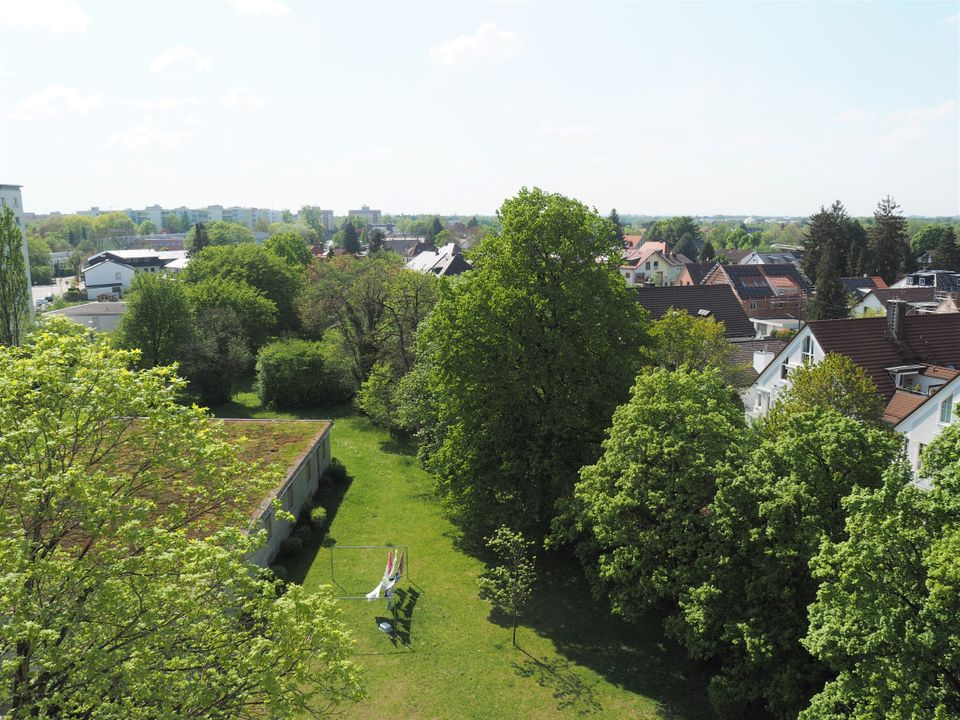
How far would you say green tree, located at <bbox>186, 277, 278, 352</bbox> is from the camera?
56.4 m

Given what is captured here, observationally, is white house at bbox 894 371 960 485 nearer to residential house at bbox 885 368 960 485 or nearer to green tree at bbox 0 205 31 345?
residential house at bbox 885 368 960 485

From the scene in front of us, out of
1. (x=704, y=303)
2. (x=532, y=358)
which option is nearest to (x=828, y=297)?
(x=704, y=303)

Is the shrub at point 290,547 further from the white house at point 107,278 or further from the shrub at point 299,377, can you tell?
the white house at point 107,278

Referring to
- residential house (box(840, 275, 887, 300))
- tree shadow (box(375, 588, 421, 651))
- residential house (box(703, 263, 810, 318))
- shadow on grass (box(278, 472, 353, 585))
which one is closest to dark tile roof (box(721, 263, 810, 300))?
residential house (box(703, 263, 810, 318))

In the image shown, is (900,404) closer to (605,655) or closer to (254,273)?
(605,655)

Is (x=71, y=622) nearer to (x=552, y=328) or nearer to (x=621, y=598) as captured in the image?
(x=621, y=598)

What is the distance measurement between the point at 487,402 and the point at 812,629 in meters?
13.9

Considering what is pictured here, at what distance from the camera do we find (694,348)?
39.1 m

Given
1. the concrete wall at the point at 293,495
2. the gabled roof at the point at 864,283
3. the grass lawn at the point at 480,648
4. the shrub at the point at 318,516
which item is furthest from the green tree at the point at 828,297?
the shrub at the point at 318,516

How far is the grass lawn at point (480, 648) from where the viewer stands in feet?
61.2

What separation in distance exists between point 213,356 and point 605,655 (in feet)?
118

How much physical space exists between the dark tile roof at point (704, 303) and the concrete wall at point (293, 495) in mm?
33223

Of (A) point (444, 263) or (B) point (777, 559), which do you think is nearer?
(B) point (777, 559)

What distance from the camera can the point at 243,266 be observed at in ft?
214
